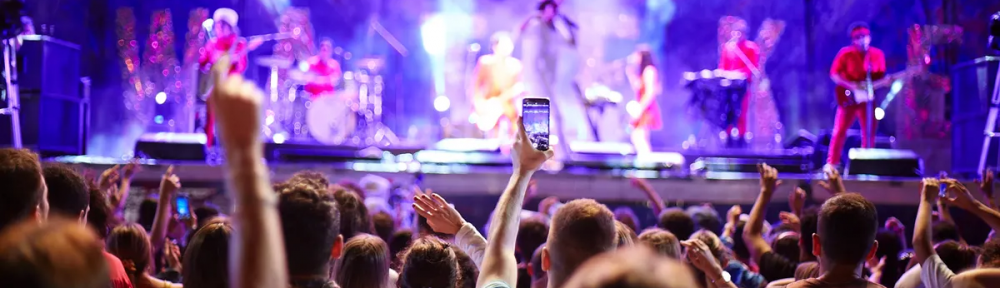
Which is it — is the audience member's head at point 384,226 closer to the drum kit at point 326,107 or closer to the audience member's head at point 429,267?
the audience member's head at point 429,267

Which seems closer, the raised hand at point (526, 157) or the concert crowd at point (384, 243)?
the concert crowd at point (384, 243)

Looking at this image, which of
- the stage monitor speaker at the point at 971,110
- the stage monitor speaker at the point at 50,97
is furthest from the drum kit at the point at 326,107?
the stage monitor speaker at the point at 971,110

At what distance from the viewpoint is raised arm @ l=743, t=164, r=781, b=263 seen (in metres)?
3.70

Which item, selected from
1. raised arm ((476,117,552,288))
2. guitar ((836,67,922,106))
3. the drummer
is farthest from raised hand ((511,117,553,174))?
the drummer

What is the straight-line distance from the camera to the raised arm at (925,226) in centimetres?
297

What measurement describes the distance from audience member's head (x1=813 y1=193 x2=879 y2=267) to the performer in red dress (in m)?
8.06

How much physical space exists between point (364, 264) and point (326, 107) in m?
9.59

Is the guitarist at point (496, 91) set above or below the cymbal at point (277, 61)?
below

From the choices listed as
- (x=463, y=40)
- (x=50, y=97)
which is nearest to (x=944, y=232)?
(x=50, y=97)

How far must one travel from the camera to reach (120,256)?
292 centimetres

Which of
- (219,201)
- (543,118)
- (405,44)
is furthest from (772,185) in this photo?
(405,44)

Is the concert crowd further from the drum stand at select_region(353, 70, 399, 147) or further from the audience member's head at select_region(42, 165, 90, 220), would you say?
the drum stand at select_region(353, 70, 399, 147)

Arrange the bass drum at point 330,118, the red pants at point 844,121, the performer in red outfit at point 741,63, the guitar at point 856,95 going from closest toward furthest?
the guitar at point 856,95 < the red pants at point 844,121 < the performer in red outfit at point 741,63 < the bass drum at point 330,118

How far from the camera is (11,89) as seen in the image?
7629 mm
